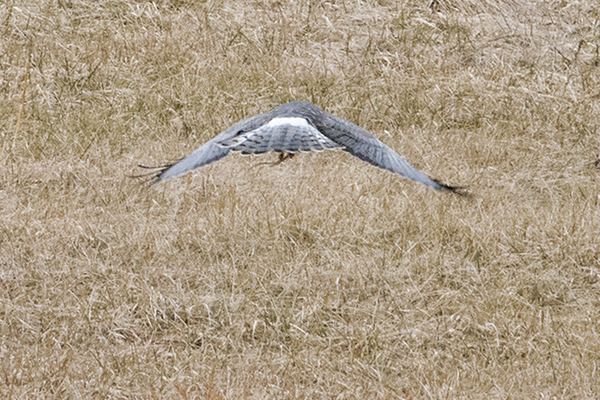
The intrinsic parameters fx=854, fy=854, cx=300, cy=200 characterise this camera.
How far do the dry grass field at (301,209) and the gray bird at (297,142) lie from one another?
510mm

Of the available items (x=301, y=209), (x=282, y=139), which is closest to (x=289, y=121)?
(x=282, y=139)

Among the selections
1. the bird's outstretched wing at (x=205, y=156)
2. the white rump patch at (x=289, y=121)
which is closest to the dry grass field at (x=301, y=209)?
the bird's outstretched wing at (x=205, y=156)

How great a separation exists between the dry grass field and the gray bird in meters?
0.51

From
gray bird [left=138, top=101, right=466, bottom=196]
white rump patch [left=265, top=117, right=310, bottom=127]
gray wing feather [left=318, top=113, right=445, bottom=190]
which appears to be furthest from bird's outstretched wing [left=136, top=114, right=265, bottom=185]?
gray wing feather [left=318, top=113, right=445, bottom=190]

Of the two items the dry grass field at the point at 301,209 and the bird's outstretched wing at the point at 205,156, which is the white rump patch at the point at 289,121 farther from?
the dry grass field at the point at 301,209

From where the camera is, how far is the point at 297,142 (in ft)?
14.0

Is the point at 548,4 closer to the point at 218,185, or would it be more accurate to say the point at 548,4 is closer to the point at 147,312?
the point at 218,185

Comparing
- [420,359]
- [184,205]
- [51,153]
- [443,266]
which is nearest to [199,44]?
[51,153]

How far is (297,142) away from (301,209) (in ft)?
2.85

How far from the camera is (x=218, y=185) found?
218 inches

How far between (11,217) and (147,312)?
150 cm

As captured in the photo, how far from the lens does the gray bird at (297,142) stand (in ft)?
13.8

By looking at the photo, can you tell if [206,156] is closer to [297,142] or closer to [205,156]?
[205,156]

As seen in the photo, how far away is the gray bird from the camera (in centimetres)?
421
